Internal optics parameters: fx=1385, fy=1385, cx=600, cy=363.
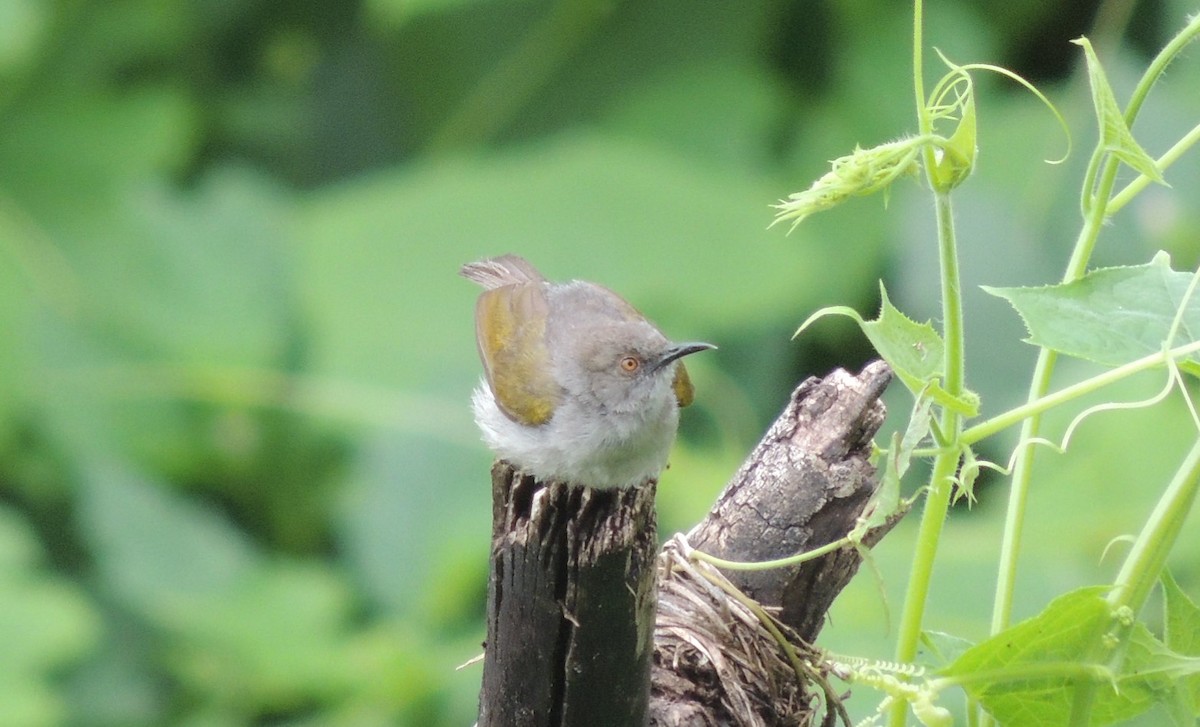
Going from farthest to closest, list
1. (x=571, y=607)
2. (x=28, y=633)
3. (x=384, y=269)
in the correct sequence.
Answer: (x=384, y=269) → (x=28, y=633) → (x=571, y=607)

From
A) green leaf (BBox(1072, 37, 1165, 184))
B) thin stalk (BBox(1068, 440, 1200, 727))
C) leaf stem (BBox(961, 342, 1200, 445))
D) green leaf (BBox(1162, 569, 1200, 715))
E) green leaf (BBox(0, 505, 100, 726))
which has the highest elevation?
green leaf (BBox(0, 505, 100, 726))

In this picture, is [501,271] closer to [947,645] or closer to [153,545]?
[153,545]

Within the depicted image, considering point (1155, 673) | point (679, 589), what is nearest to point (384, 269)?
point (679, 589)

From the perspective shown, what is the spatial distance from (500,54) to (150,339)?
1753 mm

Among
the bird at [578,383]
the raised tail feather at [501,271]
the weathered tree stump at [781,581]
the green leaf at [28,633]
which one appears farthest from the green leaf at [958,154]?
the green leaf at [28,633]

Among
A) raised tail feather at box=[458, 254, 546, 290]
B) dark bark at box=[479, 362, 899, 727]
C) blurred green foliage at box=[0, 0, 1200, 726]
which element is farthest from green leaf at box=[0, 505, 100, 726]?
dark bark at box=[479, 362, 899, 727]

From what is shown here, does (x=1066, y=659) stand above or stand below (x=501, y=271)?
below

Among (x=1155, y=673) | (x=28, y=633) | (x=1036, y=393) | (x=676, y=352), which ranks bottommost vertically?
(x=1155, y=673)

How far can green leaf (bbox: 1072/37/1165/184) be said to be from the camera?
133cm

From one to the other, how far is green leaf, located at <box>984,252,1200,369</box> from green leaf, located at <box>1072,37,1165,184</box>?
13 cm

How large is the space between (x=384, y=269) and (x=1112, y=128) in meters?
3.74

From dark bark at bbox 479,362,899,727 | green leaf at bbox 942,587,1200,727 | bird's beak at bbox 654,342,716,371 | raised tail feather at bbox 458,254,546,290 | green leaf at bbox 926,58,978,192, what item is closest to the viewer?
green leaf at bbox 926,58,978,192

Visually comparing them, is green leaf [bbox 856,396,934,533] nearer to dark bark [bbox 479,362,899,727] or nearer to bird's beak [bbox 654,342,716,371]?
dark bark [bbox 479,362,899,727]

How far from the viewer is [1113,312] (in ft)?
4.74
